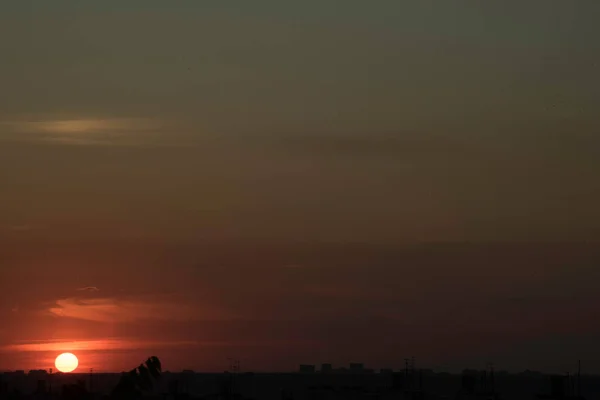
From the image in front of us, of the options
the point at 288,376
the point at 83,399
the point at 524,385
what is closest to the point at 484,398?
the point at 524,385

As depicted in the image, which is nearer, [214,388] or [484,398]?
[484,398]

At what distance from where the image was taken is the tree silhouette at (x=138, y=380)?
23.3 m

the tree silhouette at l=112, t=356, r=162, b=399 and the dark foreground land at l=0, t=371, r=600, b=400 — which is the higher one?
the dark foreground land at l=0, t=371, r=600, b=400

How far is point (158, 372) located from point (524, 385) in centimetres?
14198

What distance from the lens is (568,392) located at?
417 ft

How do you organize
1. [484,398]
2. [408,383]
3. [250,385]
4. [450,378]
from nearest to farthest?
[484,398]
[408,383]
[250,385]
[450,378]

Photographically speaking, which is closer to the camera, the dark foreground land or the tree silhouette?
the tree silhouette

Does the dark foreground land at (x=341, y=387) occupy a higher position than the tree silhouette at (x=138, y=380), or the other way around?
the dark foreground land at (x=341, y=387)

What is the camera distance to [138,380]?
930 inches

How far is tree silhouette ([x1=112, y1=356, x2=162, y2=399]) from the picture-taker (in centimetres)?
2328

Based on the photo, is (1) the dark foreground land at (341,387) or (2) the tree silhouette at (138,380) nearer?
(2) the tree silhouette at (138,380)

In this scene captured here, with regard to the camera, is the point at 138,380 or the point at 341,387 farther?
the point at 341,387

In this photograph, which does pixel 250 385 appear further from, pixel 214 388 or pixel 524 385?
pixel 524 385

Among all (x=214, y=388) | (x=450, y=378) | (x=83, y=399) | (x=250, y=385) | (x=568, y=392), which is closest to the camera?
(x=83, y=399)
